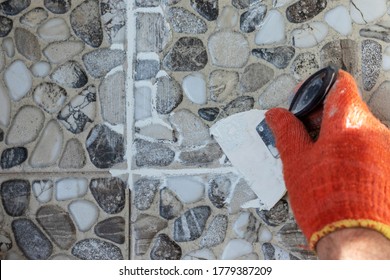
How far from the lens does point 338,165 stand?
1.16 m

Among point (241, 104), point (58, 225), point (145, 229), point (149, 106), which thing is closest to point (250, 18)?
point (241, 104)

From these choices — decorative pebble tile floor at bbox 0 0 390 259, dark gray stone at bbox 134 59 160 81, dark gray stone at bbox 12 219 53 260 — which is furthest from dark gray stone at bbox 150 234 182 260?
dark gray stone at bbox 134 59 160 81

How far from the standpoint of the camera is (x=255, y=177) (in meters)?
1.37

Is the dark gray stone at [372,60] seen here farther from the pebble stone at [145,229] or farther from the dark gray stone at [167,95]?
the pebble stone at [145,229]

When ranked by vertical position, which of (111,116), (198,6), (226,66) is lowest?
Answer: (111,116)

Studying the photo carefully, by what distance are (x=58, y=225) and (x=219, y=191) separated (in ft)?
1.23

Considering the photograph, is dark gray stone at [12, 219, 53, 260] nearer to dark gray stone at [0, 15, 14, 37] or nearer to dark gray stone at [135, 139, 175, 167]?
dark gray stone at [135, 139, 175, 167]

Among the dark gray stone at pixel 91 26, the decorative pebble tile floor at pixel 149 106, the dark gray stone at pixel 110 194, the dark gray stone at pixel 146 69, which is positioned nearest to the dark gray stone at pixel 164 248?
the decorative pebble tile floor at pixel 149 106

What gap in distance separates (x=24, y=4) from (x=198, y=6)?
40 centimetres

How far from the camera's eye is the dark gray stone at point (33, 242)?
4.59 ft

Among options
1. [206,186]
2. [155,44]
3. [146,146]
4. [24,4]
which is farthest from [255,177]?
[24,4]

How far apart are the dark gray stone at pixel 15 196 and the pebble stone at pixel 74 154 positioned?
11cm

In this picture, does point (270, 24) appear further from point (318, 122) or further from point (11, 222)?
point (11, 222)

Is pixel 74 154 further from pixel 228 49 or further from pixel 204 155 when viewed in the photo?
pixel 228 49
